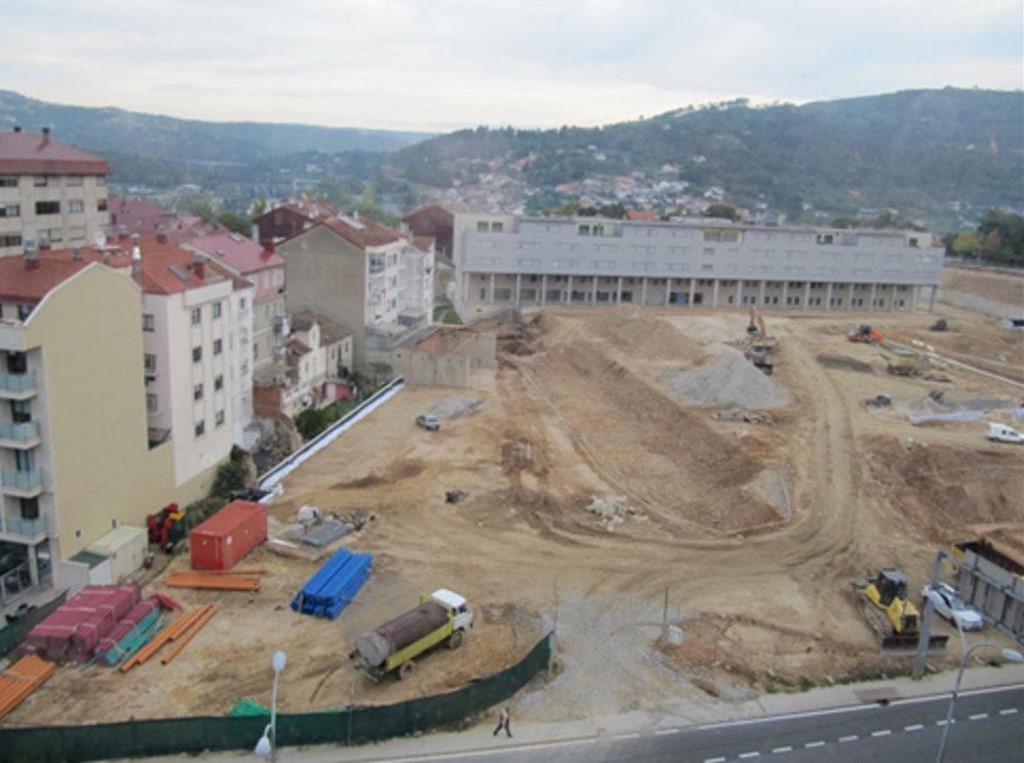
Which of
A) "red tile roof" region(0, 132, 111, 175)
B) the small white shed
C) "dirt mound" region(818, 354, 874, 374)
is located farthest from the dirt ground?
"red tile roof" region(0, 132, 111, 175)

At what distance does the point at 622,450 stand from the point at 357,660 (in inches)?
1038

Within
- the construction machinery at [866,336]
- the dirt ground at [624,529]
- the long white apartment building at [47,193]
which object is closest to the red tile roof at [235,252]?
the dirt ground at [624,529]

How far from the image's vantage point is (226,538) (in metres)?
31.1

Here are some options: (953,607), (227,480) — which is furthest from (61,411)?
(953,607)

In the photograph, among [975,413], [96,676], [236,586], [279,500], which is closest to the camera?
[96,676]

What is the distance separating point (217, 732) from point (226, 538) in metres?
10.7

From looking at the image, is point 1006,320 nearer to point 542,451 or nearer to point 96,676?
point 542,451

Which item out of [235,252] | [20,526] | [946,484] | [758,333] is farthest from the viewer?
[758,333]

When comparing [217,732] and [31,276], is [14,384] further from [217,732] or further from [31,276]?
[217,732]

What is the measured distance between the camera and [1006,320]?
95.1 metres

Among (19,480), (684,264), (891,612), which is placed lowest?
(891,612)

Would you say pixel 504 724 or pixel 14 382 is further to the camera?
pixel 14 382

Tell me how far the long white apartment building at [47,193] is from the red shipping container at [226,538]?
32084 mm

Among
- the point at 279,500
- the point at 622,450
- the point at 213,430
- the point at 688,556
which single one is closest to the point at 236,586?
the point at 279,500
